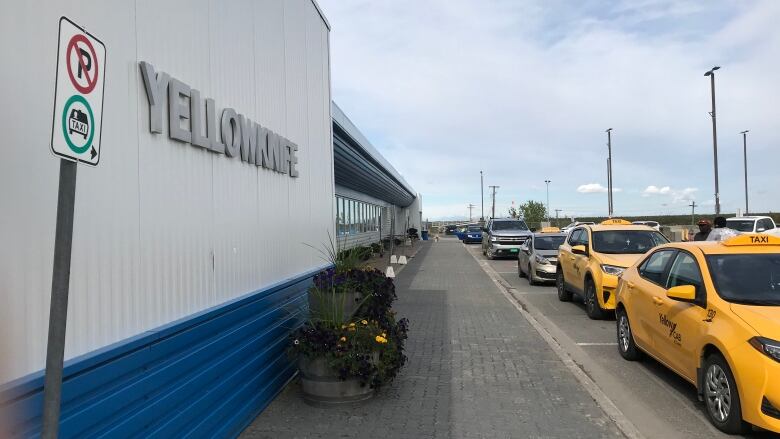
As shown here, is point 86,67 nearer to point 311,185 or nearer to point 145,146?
point 145,146

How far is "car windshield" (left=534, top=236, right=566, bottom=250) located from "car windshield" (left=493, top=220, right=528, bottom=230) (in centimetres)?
1089

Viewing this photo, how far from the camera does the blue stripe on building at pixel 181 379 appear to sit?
8.70ft

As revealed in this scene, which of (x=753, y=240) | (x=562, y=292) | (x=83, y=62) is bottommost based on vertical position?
(x=562, y=292)

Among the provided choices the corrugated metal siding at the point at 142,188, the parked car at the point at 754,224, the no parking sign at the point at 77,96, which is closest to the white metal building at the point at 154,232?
the corrugated metal siding at the point at 142,188

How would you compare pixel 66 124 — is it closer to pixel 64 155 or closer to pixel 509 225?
pixel 64 155

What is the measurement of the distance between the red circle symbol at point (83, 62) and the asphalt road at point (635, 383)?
4710 mm

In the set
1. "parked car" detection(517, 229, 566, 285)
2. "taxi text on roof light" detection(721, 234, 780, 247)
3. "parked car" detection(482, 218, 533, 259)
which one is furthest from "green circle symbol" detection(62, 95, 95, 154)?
"parked car" detection(482, 218, 533, 259)

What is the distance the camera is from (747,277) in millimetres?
5297

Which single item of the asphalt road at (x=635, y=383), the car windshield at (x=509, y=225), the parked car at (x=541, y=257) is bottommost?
the asphalt road at (x=635, y=383)

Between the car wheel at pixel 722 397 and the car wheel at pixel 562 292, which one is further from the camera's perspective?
the car wheel at pixel 562 292

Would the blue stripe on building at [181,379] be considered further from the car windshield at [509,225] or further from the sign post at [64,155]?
the car windshield at [509,225]

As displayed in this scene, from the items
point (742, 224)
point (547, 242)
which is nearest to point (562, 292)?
point (547, 242)

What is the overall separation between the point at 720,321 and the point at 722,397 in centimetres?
61

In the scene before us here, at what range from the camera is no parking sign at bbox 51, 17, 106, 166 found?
6.07 feet
